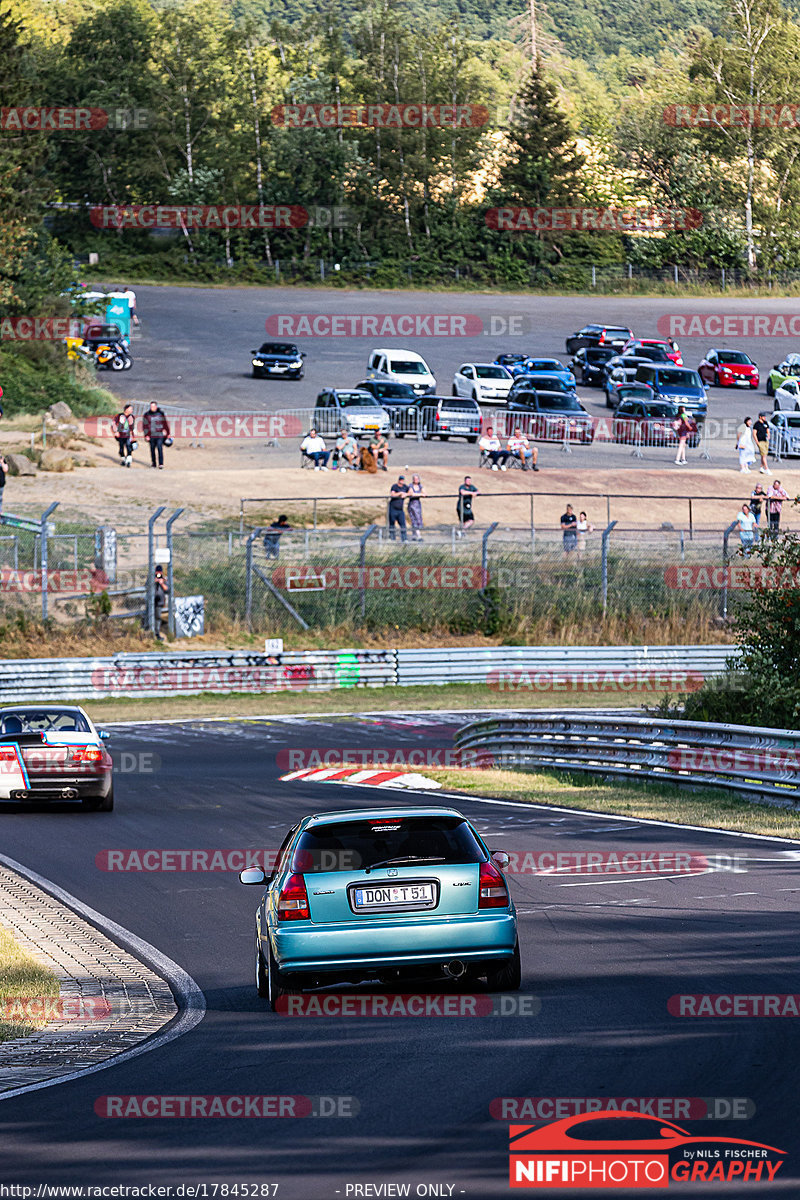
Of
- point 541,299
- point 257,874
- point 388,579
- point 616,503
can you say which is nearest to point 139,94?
point 541,299

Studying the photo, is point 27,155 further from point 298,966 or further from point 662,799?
point 298,966

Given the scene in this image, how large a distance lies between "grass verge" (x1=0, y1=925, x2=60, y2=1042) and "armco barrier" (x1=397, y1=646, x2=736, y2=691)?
77.0 feet

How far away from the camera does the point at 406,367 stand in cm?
5925

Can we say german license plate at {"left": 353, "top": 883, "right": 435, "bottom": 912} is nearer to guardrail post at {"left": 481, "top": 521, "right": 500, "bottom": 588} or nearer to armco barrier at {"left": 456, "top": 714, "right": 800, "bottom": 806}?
armco barrier at {"left": 456, "top": 714, "right": 800, "bottom": 806}

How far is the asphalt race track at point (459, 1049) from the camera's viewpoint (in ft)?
19.6

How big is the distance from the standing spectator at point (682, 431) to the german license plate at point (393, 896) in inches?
1759

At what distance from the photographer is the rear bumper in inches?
345

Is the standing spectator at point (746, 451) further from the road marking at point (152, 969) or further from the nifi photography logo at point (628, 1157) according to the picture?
the nifi photography logo at point (628, 1157)

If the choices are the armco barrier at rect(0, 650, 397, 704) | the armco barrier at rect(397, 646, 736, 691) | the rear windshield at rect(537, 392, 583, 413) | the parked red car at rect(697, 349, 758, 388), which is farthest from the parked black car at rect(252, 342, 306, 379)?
the armco barrier at rect(0, 650, 397, 704)

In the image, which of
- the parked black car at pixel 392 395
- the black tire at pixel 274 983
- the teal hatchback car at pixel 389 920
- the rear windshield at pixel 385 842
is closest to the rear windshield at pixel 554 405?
the parked black car at pixel 392 395

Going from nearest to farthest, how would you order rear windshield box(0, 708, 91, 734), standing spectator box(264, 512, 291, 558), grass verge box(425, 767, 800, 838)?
grass verge box(425, 767, 800, 838) < rear windshield box(0, 708, 91, 734) < standing spectator box(264, 512, 291, 558)

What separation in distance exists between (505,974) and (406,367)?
51.3 m

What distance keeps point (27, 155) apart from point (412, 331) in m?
20.3

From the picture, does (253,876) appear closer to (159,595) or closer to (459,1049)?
(459,1049)
